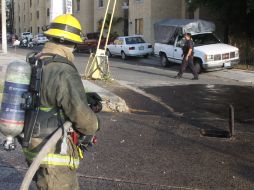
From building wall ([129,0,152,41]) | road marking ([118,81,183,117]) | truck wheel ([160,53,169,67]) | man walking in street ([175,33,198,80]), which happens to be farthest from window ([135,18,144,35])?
road marking ([118,81,183,117])

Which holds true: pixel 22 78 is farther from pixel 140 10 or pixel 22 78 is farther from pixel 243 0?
pixel 140 10

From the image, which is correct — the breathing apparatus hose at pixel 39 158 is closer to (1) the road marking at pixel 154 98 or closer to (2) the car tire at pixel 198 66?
(1) the road marking at pixel 154 98

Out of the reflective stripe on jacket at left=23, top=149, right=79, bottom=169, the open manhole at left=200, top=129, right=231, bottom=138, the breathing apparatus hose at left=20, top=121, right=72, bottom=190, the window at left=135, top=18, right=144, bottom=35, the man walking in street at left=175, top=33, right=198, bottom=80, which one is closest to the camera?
the breathing apparatus hose at left=20, top=121, right=72, bottom=190

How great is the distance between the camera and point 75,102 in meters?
3.19

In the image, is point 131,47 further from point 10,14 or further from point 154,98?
point 10,14

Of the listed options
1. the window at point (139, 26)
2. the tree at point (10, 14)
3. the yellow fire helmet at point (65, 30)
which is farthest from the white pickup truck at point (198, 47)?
the tree at point (10, 14)

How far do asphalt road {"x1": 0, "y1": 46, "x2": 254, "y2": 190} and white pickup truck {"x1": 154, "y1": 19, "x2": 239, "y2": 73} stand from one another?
6.24 meters

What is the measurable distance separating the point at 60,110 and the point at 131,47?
24253mm

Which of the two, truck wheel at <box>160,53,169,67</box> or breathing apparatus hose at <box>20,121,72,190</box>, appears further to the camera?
truck wheel at <box>160,53,169,67</box>

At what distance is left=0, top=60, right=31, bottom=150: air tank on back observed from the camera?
318 centimetres

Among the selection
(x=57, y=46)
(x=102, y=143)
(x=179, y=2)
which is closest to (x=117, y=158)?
(x=102, y=143)

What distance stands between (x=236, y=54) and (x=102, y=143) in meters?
13.4

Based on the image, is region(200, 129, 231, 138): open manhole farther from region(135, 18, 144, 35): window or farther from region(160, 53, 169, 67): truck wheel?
region(135, 18, 144, 35): window

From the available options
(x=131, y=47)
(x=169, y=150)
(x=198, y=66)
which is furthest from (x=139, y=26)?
Result: (x=169, y=150)
